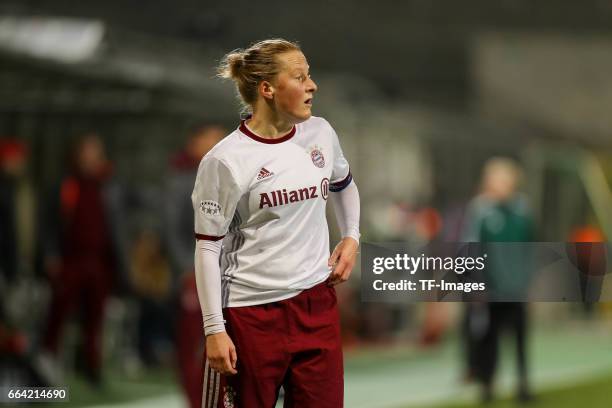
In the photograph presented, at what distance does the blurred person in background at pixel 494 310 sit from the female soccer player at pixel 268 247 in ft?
8.48

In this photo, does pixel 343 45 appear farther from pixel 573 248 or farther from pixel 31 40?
pixel 573 248

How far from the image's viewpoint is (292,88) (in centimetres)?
269

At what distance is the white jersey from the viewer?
8.70 ft

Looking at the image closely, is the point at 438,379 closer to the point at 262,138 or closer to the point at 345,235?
the point at 345,235

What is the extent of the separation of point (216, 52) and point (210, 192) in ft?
10.2

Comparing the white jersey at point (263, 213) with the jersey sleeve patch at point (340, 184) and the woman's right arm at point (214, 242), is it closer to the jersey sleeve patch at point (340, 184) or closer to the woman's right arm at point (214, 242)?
the woman's right arm at point (214, 242)

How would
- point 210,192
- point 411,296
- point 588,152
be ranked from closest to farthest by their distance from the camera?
point 210,192 < point 411,296 < point 588,152

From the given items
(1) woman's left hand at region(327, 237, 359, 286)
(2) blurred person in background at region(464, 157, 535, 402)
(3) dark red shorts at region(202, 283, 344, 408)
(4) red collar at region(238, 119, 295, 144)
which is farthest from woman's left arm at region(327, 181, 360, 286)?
(2) blurred person in background at region(464, 157, 535, 402)

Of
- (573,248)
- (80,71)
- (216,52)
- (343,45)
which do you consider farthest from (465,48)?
(573,248)

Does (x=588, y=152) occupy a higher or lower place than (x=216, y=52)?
lower

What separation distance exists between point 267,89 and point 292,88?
0.20 feet

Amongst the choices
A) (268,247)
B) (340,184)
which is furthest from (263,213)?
(340,184)

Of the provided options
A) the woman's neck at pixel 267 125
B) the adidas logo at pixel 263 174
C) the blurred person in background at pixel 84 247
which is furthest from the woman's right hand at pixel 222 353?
the blurred person in background at pixel 84 247

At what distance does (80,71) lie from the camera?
5.74m
